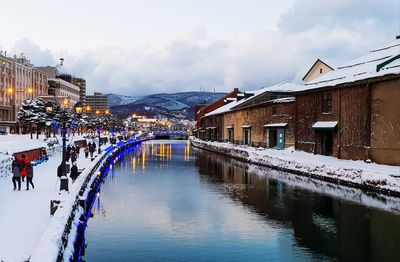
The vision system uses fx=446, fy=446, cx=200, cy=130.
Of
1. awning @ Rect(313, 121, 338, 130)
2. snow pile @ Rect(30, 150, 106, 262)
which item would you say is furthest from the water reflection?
snow pile @ Rect(30, 150, 106, 262)

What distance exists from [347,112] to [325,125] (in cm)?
359

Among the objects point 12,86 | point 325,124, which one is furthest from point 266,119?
point 12,86

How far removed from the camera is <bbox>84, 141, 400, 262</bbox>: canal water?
16.0m

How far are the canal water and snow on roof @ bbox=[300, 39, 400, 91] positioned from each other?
32.6ft

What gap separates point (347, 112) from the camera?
38656 mm

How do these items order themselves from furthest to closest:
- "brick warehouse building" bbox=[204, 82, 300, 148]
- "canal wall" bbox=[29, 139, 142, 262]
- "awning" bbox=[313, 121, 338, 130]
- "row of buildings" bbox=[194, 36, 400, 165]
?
"brick warehouse building" bbox=[204, 82, 300, 148], "awning" bbox=[313, 121, 338, 130], "row of buildings" bbox=[194, 36, 400, 165], "canal wall" bbox=[29, 139, 142, 262]

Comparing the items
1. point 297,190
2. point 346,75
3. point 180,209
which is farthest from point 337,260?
point 346,75

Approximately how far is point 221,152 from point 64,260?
62.0 metres

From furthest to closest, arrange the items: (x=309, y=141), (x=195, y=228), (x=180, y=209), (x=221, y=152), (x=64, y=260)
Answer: (x=221, y=152) → (x=309, y=141) → (x=180, y=209) → (x=195, y=228) → (x=64, y=260)

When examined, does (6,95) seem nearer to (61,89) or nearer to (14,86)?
(14,86)

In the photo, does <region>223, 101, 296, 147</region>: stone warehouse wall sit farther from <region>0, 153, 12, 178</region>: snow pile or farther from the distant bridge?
the distant bridge

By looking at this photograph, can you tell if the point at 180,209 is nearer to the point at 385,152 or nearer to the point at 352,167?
the point at 352,167

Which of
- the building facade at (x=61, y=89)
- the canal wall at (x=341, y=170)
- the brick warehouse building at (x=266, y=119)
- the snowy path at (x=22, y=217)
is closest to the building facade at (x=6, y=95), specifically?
the building facade at (x=61, y=89)

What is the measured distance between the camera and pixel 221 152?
73.5 metres
